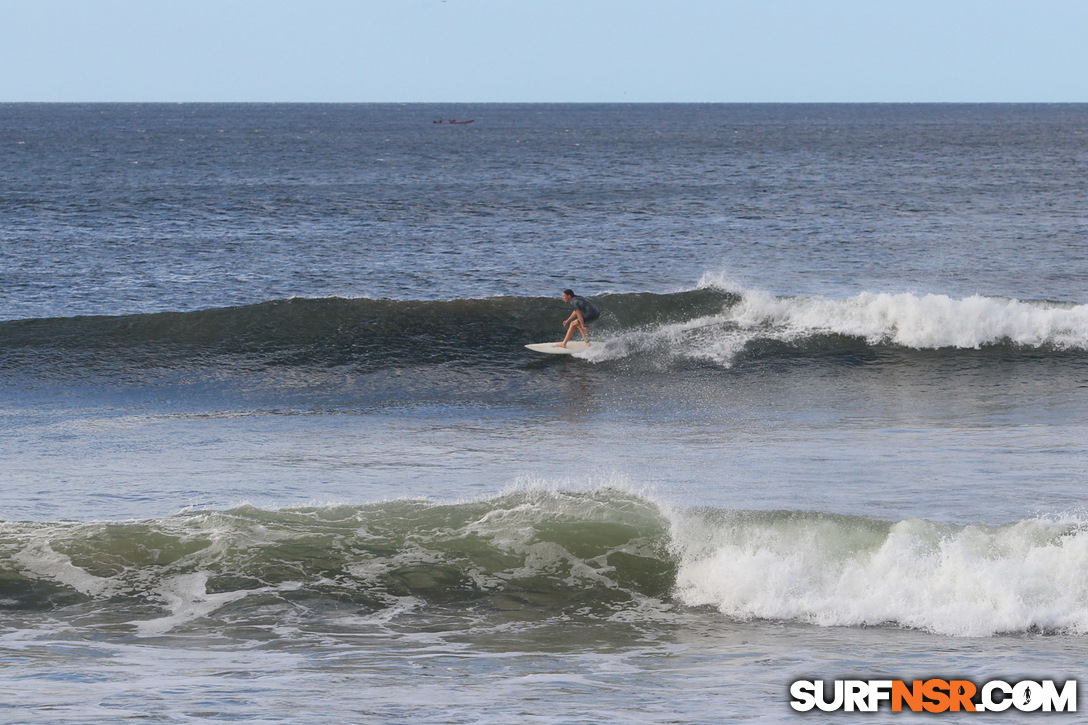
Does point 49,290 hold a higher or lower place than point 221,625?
higher

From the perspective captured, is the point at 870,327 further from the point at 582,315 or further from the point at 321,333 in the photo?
the point at 321,333

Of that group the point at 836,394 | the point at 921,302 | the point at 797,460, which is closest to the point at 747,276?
the point at 921,302

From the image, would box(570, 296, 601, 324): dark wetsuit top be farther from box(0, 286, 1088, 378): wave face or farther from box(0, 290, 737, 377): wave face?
box(0, 290, 737, 377): wave face

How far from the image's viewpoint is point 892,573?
33.1 ft

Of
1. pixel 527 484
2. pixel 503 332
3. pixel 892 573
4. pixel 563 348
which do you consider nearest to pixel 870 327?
pixel 563 348

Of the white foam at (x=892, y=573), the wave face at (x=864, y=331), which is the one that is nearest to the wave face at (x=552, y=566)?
the white foam at (x=892, y=573)

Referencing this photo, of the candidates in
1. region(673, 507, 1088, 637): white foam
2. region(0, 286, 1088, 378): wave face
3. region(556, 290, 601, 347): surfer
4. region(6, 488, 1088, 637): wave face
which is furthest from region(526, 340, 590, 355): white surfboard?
region(673, 507, 1088, 637): white foam

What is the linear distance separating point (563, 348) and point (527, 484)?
8.31 metres

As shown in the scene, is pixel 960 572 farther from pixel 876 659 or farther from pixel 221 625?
pixel 221 625

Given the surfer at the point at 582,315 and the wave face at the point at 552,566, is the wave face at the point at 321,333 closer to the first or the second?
the surfer at the point at 582,315

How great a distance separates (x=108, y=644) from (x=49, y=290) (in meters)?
22.9

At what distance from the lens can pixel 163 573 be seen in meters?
10.7

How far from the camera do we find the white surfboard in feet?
69.1

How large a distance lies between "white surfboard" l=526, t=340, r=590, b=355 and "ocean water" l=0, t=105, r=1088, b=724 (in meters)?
0.31
